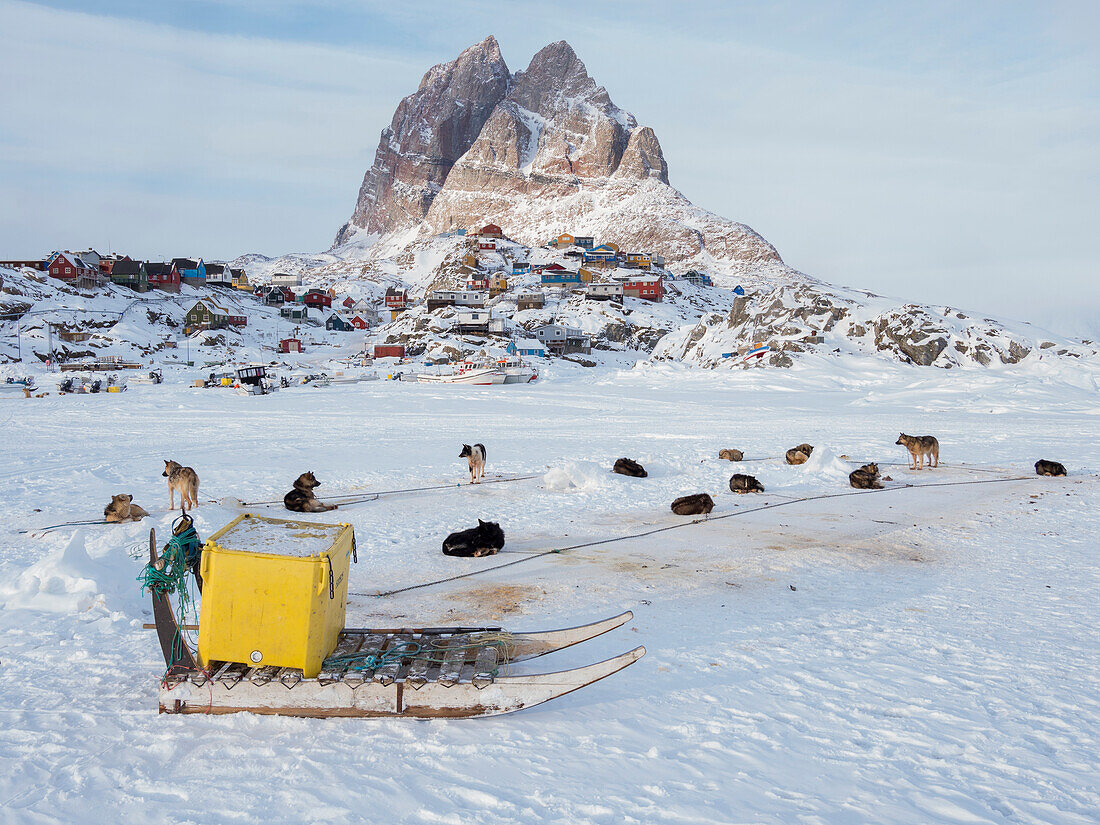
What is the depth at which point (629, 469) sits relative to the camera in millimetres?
16641

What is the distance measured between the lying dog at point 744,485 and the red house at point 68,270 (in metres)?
100.0

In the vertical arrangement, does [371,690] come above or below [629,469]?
below

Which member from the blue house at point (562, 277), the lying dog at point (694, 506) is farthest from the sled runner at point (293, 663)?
the blue house at point (562, 277)

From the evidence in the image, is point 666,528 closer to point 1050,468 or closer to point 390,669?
point 390,669

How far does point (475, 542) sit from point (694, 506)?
4.79 meters

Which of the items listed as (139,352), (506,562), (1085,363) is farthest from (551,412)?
(139,352)

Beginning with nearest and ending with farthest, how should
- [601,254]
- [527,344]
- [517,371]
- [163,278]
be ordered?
[517,371], [527,344], [163,278], [601,254]

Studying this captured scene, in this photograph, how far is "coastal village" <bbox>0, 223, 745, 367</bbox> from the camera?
8769 centimetres

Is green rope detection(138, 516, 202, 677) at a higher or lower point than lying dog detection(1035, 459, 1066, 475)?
lower

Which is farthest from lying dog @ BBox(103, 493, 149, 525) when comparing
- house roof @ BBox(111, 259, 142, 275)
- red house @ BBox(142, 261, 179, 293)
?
house roof @ BBox(111, 259, 142, 275)

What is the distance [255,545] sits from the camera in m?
5.84

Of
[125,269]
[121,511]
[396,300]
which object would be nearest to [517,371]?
[121,511]

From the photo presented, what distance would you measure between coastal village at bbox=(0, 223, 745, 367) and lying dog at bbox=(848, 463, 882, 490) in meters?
63.0

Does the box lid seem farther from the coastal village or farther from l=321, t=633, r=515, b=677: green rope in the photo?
the coastal village
